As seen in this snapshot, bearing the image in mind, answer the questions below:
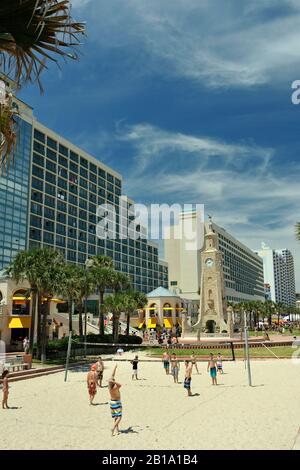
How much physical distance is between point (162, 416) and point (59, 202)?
72.4 metres

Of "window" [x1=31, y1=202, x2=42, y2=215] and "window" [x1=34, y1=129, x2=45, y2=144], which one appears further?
"window" [x1=34, y1=129, x2=45, y2=144]

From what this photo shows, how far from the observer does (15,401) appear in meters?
18.2

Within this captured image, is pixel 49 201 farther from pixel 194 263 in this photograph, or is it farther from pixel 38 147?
pixel 194 263

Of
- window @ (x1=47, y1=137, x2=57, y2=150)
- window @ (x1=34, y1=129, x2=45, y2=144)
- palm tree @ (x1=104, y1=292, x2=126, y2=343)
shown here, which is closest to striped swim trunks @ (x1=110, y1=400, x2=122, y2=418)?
palm tree @ (x1=104, y1=292, x2=126, y2=343)

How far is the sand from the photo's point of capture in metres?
10.7

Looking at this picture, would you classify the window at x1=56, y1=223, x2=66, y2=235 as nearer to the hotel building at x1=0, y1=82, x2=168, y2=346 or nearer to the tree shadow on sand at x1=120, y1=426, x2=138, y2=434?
the hotel building at x1=0, y1=82, x2=168, y2=346

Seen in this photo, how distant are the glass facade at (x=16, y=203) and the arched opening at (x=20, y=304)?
23.7 meters

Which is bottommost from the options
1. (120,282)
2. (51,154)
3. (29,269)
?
(29,269)

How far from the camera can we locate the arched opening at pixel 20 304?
1642 inches

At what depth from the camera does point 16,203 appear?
68750 millimetres

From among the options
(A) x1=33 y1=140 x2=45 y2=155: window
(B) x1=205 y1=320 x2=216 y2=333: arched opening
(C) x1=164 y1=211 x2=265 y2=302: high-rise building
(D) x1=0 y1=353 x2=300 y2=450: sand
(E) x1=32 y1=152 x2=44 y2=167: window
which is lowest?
(D) x1=0 y1=353 x2=300 y2=450: sand

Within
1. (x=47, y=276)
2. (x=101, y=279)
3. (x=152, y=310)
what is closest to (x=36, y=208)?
(x=152, y=310)

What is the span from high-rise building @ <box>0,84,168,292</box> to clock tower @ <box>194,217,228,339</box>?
30.5 meters

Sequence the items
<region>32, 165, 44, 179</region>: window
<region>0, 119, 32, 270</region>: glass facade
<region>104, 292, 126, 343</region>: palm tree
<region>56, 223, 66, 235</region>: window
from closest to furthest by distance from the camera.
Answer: <region>104, 292, 126, 343</region>: palm tree, <region>0, 119, 32, 270</region>: glass facade, <region>32, 165, 44, 179</region>: window, <region>56, 223, 66, 235</region>: window
